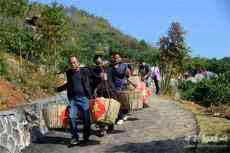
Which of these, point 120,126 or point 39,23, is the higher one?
point 39,23

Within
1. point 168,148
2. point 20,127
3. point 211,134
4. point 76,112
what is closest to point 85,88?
point 76,112

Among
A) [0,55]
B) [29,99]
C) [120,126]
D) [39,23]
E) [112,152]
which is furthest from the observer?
[39,23]

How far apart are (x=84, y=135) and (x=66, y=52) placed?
13.6 meters

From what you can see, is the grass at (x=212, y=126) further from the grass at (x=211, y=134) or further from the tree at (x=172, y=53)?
the tree at (x=172, y=53)

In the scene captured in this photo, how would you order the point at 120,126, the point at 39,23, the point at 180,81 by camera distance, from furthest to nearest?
the point at 180,81, the point at 39,23, the point at 120,126

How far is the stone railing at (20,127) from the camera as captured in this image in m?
12.0

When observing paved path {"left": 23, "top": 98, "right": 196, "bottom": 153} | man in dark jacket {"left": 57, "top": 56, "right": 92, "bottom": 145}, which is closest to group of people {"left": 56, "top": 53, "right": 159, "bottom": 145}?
man in dark jacket {"left": 57, "top": 56, "right": 92, "bottom": 145}

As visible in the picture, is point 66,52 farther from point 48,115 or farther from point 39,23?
point 48,115

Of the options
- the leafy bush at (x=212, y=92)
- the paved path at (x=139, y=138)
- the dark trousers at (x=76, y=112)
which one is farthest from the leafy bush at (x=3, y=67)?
the leafy bush at (x=212, y=92)

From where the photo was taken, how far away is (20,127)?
1280 centimetres

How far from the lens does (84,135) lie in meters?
12.6

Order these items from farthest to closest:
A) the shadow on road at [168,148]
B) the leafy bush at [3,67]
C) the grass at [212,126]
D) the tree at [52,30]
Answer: the tree at [52,30]
the leafy bush at [3,67]
the grass at [212,126]
the shadow on road at [168,148]

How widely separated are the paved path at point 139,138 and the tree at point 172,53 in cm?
1243

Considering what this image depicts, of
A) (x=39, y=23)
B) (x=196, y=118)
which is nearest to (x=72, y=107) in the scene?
(x=196, y=118)
